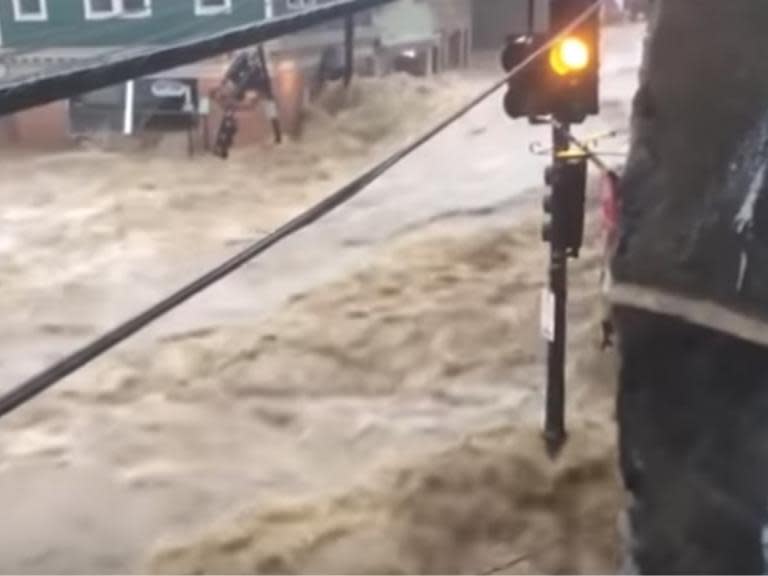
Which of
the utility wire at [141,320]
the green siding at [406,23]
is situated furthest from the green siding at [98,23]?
the utility wire at [141,320]

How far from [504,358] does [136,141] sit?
12.9ft

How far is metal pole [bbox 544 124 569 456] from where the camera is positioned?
2900 mm

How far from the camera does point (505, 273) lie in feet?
14.9

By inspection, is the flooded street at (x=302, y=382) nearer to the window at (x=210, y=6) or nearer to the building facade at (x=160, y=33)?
the building facade at (x=160, y=33)

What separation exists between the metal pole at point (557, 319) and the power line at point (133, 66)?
1937mm

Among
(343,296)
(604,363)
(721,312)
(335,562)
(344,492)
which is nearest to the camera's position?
(721,312)

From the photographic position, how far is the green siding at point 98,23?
6.11 m

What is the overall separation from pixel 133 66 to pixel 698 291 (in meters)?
0.37

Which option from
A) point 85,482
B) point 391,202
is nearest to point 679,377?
point 85,482

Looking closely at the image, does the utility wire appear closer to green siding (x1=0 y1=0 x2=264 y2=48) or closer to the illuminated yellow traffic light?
the illuminated yellow traffic light

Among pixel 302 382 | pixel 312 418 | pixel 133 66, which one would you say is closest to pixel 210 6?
pixel 302 382

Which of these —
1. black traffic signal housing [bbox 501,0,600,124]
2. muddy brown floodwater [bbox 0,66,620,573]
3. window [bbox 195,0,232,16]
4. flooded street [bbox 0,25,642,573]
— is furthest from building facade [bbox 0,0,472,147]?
black traffic signal housing [bbox 501,0,600,124]

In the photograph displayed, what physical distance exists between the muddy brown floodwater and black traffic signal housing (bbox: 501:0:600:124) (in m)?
0.83

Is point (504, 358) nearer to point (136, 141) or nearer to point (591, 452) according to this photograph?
point (591, 452)
